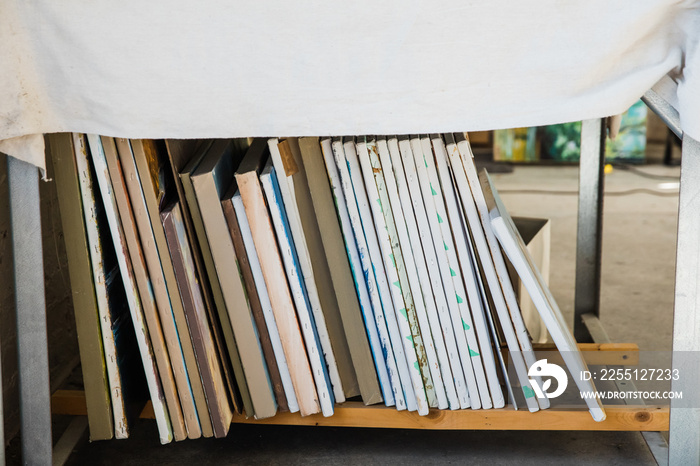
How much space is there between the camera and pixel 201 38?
3.49 feet

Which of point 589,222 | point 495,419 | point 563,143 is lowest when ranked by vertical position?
point 563,143

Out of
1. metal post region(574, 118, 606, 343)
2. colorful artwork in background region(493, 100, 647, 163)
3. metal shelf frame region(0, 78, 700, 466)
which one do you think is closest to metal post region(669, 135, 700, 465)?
metal shelf frame region(0, 78, 700, 466)

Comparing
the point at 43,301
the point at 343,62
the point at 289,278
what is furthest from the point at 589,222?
the point at 43,301

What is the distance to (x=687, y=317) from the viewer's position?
3.95 ft

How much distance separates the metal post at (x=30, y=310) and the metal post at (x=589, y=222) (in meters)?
1.38

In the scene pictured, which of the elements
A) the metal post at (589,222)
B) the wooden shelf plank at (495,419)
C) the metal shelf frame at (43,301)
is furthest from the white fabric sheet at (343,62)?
the metal post at (589,222)

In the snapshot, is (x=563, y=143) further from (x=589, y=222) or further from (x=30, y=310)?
(x=30, y=310)

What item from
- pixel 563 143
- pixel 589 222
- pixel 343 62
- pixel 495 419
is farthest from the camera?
pixel 563 143

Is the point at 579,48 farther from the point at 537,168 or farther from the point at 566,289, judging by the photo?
the point at 537,168

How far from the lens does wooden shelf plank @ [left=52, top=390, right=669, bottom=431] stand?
1.36m

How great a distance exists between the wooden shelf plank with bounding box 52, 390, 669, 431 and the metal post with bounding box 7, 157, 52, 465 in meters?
0.23

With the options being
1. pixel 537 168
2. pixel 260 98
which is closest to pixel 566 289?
pixel 260 98

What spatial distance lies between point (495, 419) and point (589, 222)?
85 centimetres

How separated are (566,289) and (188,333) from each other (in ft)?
5.62
